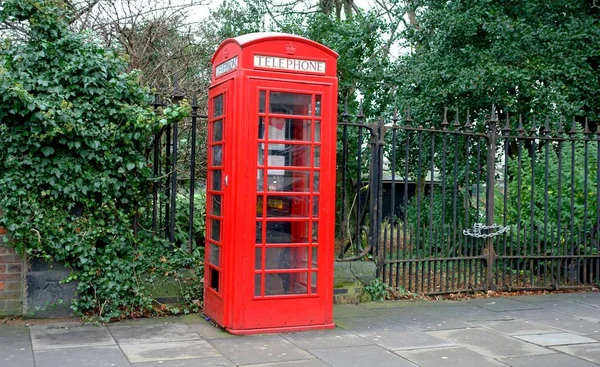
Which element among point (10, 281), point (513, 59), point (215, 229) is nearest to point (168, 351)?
point (215, 229)

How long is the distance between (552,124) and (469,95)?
5.21ft

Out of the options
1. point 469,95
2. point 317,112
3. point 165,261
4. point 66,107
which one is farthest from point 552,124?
point 66,107

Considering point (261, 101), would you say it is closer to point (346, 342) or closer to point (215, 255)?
point (215, 255)

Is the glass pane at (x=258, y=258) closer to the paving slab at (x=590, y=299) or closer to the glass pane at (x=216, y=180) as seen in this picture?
the glass pane at (x=216, y=180)

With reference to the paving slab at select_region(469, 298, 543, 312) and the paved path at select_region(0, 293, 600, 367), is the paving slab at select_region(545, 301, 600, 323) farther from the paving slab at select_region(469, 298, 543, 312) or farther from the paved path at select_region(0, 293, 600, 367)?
the paving slab at select_region(469, 298, 543, 312)

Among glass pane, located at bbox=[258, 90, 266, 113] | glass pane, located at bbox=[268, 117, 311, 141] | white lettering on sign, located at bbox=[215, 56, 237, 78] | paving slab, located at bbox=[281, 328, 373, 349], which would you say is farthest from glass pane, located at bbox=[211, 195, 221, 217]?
paving slab, located at bbox=[281, 328, 373, 349]

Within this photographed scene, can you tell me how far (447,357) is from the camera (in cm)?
552

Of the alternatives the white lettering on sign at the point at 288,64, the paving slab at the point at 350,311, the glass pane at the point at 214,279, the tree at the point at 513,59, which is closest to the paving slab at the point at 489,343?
the paving slab at the point at 350,311

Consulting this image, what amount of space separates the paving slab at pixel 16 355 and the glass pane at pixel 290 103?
3020 mm

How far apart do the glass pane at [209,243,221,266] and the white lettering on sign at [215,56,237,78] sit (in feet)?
5.83

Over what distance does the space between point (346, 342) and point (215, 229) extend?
1759 millimetres

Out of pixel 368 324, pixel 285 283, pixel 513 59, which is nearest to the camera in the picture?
pixel 285 283

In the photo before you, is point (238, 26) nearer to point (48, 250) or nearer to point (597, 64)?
point (597, 64)

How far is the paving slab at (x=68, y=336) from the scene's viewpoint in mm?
5695
